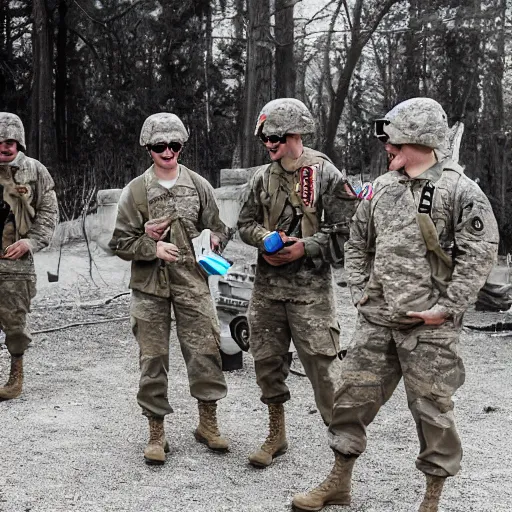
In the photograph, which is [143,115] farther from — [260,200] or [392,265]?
[392,265]

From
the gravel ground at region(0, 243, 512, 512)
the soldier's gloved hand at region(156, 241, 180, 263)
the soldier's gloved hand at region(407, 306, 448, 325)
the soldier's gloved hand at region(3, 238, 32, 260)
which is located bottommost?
the gravel ground at region(0, 243, 512, 512)

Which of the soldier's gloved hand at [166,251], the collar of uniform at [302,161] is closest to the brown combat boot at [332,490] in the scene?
the soldier's gloved hand at [166,251]

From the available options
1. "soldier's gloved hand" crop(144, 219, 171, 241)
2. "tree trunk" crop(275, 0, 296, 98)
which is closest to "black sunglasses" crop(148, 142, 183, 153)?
"soldier's gloved hand" crop(144, 219, 171, 241)

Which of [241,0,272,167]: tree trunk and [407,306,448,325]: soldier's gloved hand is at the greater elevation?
[241,0,272,167]: tree trunk

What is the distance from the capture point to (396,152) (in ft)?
11.6

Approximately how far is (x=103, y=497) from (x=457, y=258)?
209cm

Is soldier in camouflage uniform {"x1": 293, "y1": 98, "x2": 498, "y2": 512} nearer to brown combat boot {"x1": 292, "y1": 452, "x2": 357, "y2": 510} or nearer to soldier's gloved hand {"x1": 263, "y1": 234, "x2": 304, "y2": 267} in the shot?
brown combat boot {"x1": 292, "y1": 452, "x2": 357, "y2": 510}

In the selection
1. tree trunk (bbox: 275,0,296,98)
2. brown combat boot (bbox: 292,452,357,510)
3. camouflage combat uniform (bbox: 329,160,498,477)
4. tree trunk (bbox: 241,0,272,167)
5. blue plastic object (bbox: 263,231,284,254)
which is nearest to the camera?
camouflage combat uniform (bbox: 329,160,498,477)

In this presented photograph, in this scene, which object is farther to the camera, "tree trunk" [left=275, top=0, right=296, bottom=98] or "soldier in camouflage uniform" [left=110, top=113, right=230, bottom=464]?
"tree trunk" [left=275, top=0, right=296, bottom=98]

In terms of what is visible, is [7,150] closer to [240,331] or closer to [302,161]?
[302,161]

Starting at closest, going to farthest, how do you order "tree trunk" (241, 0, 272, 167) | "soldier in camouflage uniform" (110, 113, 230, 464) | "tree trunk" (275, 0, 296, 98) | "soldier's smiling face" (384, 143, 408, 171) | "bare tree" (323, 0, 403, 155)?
"soldier's smiling face" (384, 143, 408, 171)
"soldier in camouflage uniform" (110, 113, 230, 464)
"tree trunk" (241, 0, 272, 167)
"tree trunk" (275, 0, 296, 98)
"bare tree" (323, 0, 403, 155)

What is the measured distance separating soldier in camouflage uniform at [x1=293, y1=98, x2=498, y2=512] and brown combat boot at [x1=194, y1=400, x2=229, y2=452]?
3.80 feet

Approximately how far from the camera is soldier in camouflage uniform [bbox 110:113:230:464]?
14.7 ft

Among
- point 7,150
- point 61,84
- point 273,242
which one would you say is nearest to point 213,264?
point 273,242
